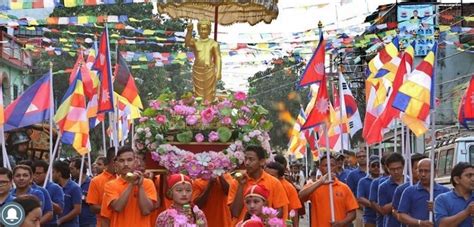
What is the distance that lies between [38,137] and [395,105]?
1310 centimetres

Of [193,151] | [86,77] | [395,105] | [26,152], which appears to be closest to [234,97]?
[193,151]

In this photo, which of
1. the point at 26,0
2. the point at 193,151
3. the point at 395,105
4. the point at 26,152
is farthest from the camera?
the point at 26,152

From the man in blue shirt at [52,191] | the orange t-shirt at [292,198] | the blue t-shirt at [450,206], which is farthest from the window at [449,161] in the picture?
the blue t-shirt at [450,206]

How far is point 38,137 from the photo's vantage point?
78.2 feet

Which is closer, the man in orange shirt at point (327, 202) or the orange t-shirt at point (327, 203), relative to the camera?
the man in orange shirt at point (327, 202)

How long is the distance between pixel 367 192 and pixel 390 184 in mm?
1862

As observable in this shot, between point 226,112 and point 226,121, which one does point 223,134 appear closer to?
point 226,121

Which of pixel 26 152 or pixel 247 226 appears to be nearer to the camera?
pixel 247 226

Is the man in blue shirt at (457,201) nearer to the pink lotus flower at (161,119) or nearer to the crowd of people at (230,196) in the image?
the crowd of people at (230,196)

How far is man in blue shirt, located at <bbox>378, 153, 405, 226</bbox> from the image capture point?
13.2m

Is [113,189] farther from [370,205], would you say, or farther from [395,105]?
[370,205]

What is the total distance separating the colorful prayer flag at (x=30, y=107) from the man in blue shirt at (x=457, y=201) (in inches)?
261

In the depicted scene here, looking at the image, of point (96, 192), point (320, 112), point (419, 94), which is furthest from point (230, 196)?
point (320, 112)

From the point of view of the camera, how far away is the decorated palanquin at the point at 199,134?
1133cm
